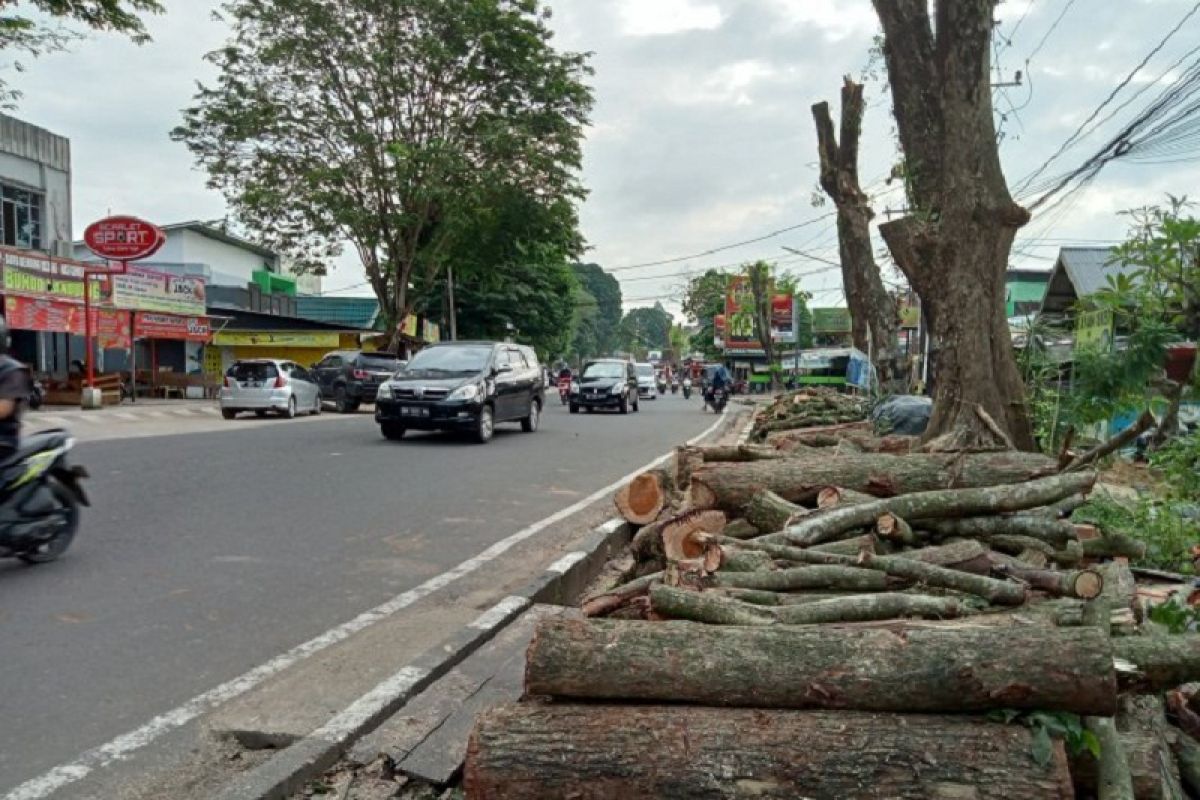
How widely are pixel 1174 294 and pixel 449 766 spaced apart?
218 inches

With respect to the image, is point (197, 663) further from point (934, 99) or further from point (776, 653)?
point (934, 99)

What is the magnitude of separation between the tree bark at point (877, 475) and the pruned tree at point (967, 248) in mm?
1783

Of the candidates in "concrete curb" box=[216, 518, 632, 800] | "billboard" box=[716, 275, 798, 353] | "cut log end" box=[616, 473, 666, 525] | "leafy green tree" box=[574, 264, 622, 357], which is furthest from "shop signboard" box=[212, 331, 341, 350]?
"leafy green tree" box=[574, 264, 622, 357]

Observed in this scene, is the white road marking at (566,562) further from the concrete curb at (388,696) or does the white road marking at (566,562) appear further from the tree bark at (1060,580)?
the tree bark at (1060,580)

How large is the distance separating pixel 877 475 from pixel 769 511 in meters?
0.91

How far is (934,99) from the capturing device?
8.64 meters

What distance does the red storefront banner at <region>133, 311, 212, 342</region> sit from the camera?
26391mm

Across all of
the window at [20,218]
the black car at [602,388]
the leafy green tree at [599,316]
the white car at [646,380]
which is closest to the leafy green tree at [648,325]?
the leafy green tree at [599,316]

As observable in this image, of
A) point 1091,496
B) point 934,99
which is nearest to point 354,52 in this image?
point 934,99

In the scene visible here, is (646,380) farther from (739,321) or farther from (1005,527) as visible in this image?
(1005,527)

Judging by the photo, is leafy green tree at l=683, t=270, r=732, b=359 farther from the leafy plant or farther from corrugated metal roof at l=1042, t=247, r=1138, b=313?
the leafy plant

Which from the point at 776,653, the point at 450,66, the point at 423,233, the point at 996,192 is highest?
the point at 450,66

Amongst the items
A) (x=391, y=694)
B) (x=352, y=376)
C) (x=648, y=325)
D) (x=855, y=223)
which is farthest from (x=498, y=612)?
(x=648, y=325)

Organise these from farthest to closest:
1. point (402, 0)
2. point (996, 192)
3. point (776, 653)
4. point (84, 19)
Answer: point (402, 0)
point (84, 19)
point (996, 192)
point (776, 653)
